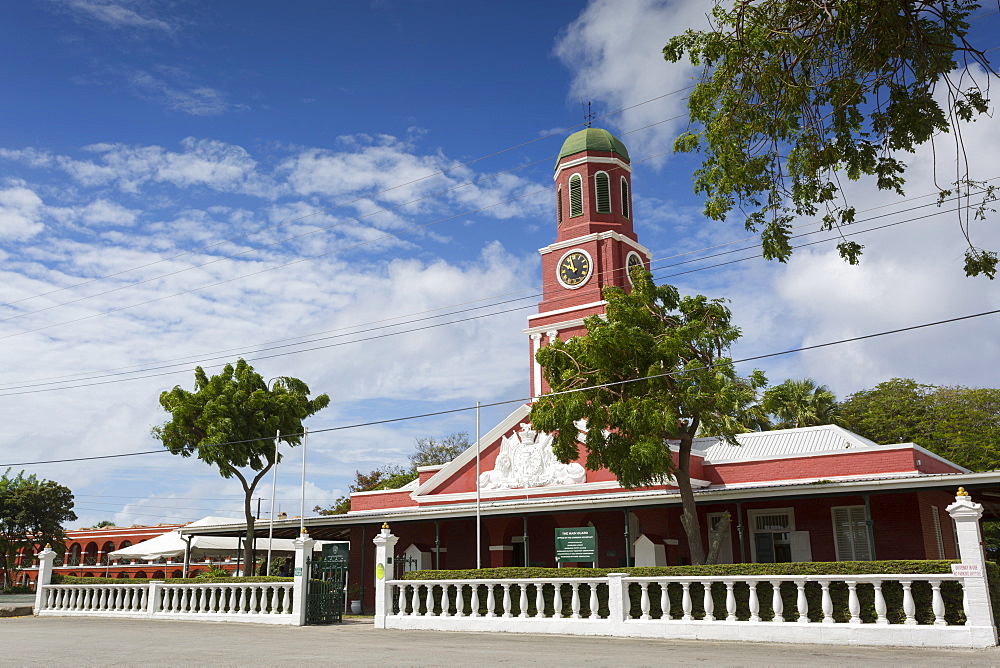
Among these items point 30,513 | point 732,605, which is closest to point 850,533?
point 732,605

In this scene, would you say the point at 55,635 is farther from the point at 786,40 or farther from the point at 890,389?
the point at 890,389

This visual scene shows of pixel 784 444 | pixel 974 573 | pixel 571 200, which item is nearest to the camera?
pixel 974 573

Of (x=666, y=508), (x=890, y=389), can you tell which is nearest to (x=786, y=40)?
(x=666, y=508)

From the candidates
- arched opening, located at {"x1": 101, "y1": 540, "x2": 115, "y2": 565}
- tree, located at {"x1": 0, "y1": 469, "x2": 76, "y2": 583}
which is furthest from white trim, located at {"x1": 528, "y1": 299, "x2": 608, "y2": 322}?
arched opening, located at {"x1": 101, "y1": 540, "x2": 115, "y2": 565}

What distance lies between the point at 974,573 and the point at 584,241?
23891 mm

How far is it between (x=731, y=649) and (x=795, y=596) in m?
2.41

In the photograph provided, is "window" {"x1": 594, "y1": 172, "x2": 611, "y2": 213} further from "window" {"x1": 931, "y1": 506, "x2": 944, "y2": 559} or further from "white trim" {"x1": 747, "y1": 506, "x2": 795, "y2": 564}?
"window" {"x1": 931, "y1": 506, "x2": 944, "y2": 559}

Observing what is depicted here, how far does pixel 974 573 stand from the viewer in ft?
43.2

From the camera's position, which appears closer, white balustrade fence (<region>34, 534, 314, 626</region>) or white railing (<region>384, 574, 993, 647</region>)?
white railing (<region>384, 574, 993, 647</region>)

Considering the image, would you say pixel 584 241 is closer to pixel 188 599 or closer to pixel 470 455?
pixel 470 455

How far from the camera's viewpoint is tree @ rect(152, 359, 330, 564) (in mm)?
29547

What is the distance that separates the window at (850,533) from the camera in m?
24.2

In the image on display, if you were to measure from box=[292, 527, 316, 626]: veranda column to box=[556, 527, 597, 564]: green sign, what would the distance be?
6578mm

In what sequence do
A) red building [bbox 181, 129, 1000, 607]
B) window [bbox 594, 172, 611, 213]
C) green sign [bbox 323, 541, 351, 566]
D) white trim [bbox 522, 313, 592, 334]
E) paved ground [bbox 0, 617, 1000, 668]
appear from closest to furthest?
1. paved ground [bbox 0, 617, 1000, 668]
2. green sign [bbox 323, 541, 351, 566]
3. red building [bbox 181, 129, 1000, 607]
4. white trim [bbox 522, 313, 592, 334]
5. window [bbox 594, 172, 611, 213]
